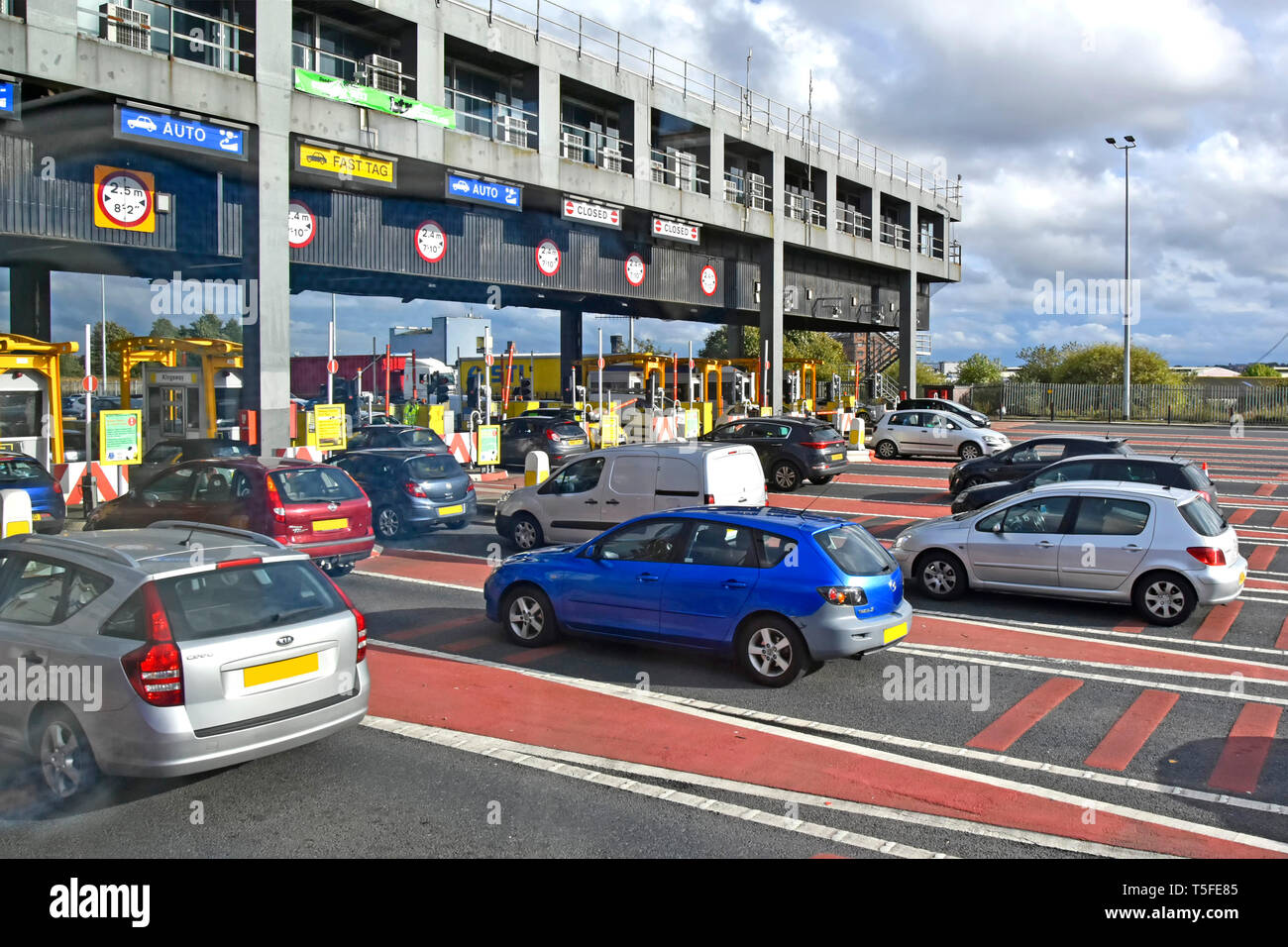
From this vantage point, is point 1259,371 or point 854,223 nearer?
point 854,223

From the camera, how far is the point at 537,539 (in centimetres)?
1467

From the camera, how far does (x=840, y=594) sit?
8102mm

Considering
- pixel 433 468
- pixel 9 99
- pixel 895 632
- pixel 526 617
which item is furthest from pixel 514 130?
pixel 895 632

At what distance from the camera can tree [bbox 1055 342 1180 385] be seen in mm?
59938

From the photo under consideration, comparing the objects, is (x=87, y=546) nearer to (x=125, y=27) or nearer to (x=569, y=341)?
(x=125, y=27)

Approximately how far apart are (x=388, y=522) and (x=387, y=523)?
3 cm

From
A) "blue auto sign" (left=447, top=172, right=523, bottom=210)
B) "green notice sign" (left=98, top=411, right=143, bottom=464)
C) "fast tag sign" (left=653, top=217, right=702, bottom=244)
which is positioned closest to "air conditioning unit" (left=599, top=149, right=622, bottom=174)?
"fast tag sign" (left=653, top=217, right=702, bottom=244)

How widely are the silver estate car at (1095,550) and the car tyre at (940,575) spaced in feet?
0.04

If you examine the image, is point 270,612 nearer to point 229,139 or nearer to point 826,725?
point 826,725

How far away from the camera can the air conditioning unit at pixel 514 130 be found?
27234 mm

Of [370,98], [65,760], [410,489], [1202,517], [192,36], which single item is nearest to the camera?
[65,760]

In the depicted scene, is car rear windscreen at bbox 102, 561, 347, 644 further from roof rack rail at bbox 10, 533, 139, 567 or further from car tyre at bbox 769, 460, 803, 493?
car tyre at bbox 769, 460, 803, 493

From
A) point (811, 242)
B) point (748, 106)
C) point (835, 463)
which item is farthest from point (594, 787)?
point (811, 242)

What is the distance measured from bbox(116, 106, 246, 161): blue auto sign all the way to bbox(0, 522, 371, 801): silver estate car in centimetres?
1522
